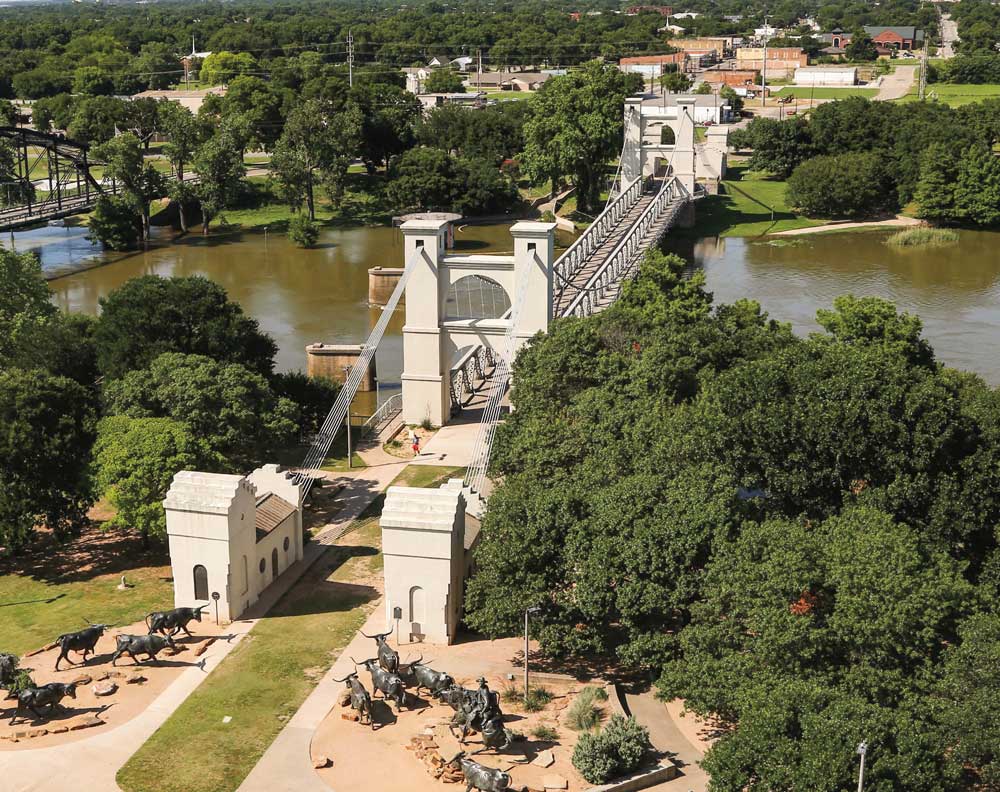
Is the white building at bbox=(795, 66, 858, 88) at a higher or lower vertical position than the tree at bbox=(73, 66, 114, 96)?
lower

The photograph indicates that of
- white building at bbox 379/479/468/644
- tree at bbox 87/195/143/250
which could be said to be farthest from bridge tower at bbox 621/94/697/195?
white building at bbox 379/479/468/644

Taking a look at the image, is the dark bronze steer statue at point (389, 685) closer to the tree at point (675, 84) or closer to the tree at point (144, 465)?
the tree at point (144, 465)

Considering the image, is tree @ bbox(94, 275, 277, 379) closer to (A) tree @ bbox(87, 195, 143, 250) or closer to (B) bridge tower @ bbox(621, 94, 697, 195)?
(A) tree @ bbox(87, 195, 143, 250)

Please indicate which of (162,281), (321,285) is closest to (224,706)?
(162,281)

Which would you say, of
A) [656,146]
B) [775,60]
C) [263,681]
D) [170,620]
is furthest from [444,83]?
[263,681]

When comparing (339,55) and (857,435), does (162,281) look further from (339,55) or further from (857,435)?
(339,55)
